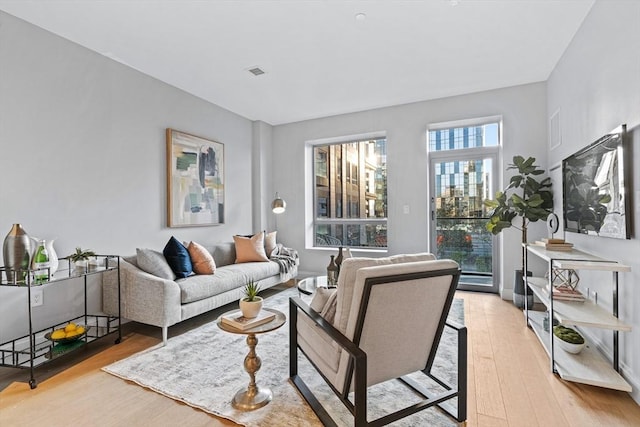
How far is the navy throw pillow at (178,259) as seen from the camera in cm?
321

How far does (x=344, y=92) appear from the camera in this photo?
417 cm

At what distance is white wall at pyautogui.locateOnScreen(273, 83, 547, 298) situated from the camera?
3965 millimetres

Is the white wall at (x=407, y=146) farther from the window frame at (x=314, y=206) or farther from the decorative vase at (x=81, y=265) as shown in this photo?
the decorative vase at (x=81, y=265)

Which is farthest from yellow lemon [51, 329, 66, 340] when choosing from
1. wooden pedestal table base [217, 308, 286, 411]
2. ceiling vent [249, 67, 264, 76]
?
ceiling vent [249, 67, 264, 76]

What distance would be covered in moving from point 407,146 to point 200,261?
3224 mm

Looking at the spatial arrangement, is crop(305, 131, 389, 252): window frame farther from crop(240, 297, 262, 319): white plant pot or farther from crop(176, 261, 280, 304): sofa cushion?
crop(240, 297, 262, 319): white plant pot

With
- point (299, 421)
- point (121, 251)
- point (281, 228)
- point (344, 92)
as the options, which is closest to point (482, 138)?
point (344, 92)

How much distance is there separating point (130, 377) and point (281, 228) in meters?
3.59

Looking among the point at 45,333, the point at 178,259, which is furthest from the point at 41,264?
the point at 178,259

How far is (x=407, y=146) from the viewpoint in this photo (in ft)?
15.2

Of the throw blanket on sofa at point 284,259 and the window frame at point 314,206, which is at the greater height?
the window frame at point 314,206

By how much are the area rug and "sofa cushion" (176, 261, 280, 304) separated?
14.8 inches

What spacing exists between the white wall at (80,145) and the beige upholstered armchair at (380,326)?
243cm

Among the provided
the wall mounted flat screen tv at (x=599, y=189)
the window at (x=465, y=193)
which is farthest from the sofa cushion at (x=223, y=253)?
the wall mounted flat screen tv at (x=599, y=189)
